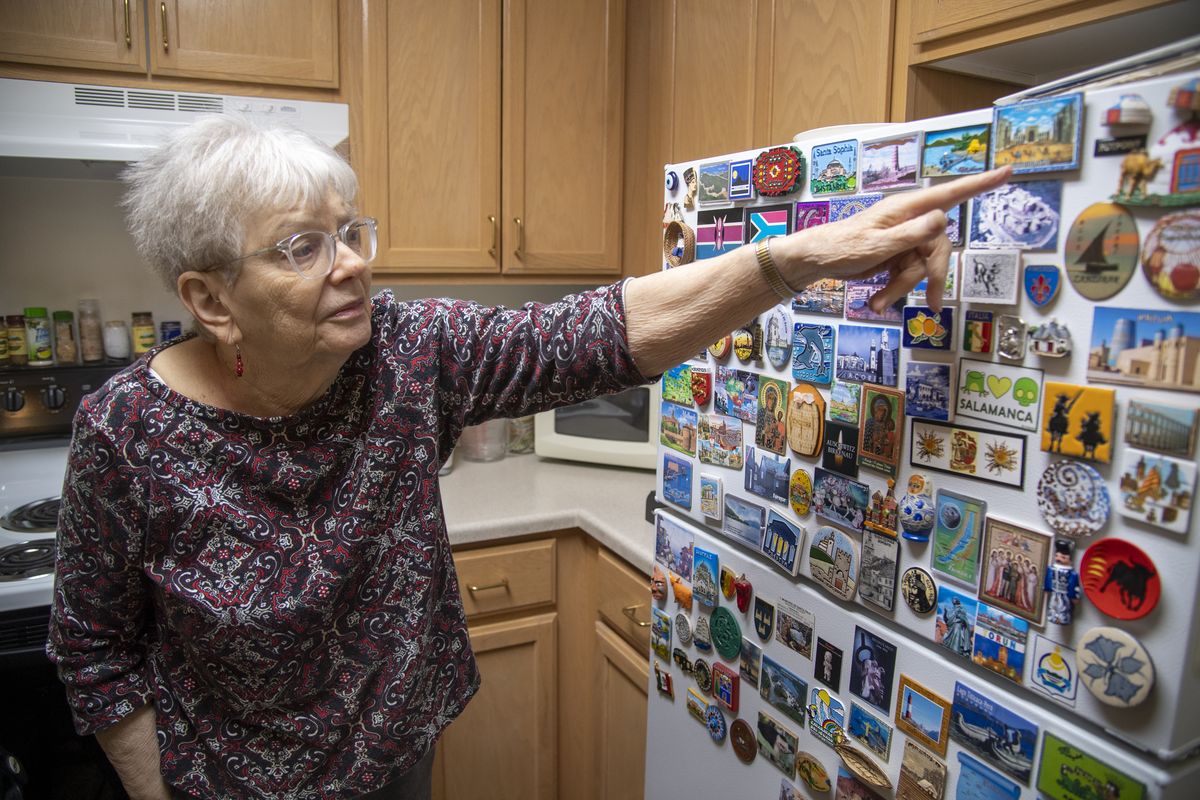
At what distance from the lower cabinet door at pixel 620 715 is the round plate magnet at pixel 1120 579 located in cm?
97

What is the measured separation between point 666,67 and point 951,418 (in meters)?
1.35

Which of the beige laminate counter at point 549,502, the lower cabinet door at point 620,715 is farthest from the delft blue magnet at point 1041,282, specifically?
the lower cabinet door at point 620,715

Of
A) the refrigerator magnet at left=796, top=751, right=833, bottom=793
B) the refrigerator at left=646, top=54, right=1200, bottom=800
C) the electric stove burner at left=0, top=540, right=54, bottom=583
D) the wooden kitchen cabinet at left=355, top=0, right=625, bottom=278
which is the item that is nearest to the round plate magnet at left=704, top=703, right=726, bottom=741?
the refrigerator at left=646, top=54, right=1200, bottom=800

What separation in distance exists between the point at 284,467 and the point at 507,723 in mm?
1104

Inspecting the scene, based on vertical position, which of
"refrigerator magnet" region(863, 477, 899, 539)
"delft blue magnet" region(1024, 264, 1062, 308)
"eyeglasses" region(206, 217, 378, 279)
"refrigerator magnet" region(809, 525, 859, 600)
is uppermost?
"eyeglasses" region(206, 217, 378, 279)

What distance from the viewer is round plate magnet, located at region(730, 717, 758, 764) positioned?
1.05 m

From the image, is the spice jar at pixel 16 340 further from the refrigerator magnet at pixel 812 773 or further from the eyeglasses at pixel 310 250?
the refrigerator magnet at pixel 812 773

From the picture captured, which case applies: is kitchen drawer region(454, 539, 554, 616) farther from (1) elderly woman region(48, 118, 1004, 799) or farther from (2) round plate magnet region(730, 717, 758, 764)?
(2) round plate magnet region(730, 717, 758, 764)

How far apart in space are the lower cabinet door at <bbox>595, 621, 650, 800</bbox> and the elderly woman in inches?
24.2

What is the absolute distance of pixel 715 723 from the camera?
3.67 feet

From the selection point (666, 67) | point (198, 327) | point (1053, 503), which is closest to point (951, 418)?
point (1053, 503)

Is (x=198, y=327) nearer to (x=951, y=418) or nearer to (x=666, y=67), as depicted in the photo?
(x=951, y=418)

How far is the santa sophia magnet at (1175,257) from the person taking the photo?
0.56 metres

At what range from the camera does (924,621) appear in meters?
0.80
